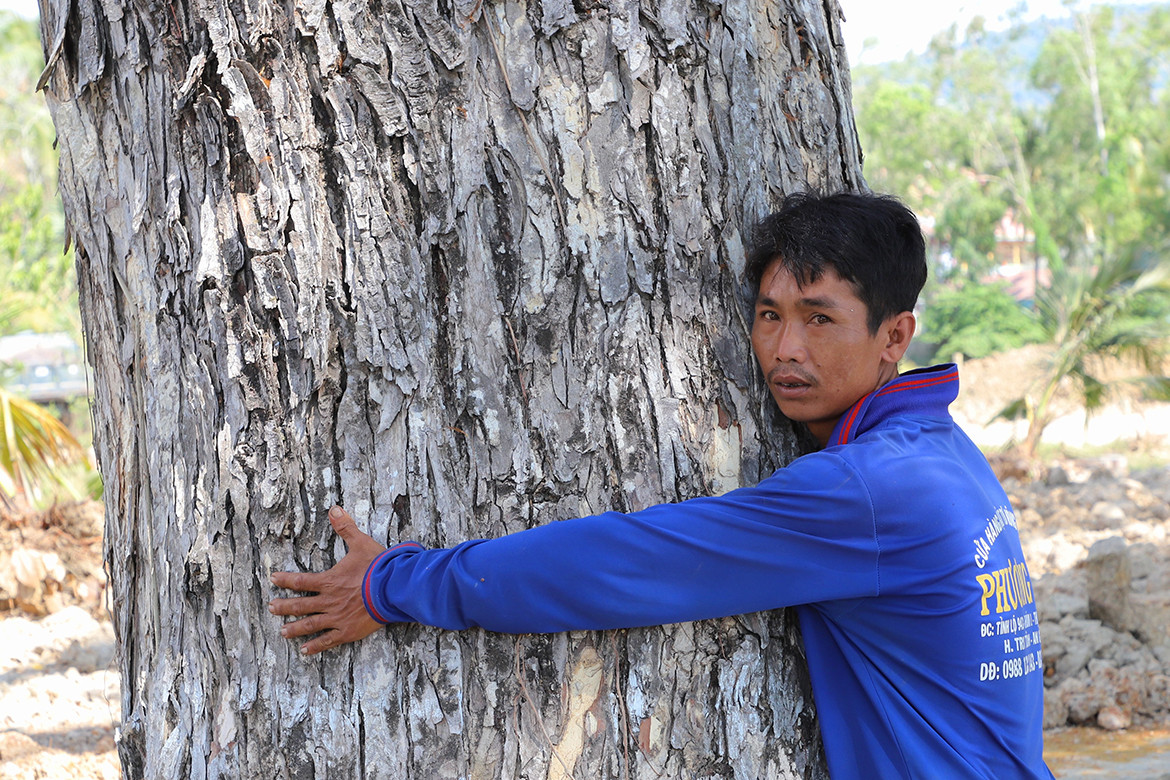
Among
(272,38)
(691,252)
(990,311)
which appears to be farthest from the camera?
(990,311)

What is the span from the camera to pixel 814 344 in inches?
69.2

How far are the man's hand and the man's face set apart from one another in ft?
2.44

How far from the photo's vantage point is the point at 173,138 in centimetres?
162

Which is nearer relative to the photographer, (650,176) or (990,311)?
(650,176)

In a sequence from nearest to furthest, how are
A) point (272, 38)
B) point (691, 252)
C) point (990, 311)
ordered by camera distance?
point (272, 38) → point (691, 252) → point (990, 311)

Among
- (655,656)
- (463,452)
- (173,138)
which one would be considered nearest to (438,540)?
(463,452)

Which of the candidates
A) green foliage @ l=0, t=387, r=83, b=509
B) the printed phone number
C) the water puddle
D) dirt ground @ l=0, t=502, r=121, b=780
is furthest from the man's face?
green foliage @ l=0, t=387, r=83, b=509

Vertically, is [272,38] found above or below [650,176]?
above

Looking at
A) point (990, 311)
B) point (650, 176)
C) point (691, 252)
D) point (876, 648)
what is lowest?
point (876, 648)

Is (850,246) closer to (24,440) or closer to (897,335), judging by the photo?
(897,335)

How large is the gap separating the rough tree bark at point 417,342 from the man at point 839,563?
9cm

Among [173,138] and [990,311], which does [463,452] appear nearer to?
[173,138]

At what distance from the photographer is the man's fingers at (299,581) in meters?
1.60

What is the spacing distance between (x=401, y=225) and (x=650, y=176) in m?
0.42
